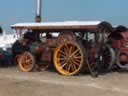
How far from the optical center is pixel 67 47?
14.9 m

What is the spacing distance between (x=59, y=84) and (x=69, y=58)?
227cm

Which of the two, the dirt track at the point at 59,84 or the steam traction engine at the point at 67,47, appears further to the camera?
the steam traction engine at the point at 67,47

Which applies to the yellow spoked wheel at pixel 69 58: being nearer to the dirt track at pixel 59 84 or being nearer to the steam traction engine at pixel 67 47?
the steam traction engine at pixel 67 47

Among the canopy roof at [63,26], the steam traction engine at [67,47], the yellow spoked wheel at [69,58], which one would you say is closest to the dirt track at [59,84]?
the yellow spoked wheel at [69,58]

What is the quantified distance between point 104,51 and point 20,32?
337cm

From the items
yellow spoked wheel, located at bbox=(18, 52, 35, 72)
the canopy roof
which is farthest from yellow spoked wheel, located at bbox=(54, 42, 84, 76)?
yellow spoked wheel, located at bbox=(18, 52, 35, 72)

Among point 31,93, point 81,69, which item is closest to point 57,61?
point 81,69

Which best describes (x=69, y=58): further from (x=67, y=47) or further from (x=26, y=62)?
(x=26, y=62)

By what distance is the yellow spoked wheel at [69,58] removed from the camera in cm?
1450

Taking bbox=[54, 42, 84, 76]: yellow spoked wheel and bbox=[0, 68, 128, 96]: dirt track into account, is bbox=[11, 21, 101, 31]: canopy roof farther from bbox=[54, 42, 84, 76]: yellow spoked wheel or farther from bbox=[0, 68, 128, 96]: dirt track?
bbox=[0, 68, 128, 96]: dirt track

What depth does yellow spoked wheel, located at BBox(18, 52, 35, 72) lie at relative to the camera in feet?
52.3

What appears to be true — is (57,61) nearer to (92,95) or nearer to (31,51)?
(31,51)

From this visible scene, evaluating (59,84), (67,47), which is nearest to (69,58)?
(67,47)

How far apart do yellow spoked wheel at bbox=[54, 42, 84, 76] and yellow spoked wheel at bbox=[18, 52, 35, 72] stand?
1.16 metres
